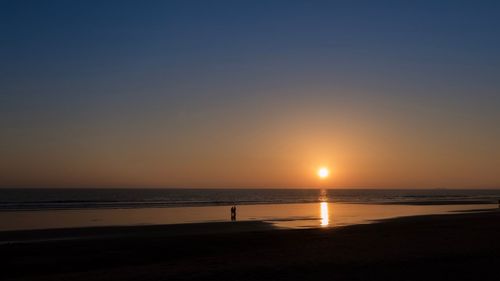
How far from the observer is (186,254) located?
1975cm

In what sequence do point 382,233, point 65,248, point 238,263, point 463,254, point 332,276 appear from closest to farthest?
point 332,276 < point 238,263 < point 463,254 < point 65,248 < point 382,233

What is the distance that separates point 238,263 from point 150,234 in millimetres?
12339

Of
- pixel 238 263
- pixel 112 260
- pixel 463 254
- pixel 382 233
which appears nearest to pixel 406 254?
pixel 463 254

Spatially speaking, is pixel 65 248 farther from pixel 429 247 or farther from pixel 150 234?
pixel 429 247

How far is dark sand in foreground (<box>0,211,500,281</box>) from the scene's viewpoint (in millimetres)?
14422

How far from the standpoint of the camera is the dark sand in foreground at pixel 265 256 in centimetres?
1442

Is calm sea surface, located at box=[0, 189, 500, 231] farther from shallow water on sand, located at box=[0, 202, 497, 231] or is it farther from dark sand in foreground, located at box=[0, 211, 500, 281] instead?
dark sand in foreground, located at box=[0, 211, 500, 281]

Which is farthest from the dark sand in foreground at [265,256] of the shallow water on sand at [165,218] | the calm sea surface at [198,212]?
the calm sea surface at [198,212]

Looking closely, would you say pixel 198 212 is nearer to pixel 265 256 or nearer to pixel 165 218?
pixel 165 218

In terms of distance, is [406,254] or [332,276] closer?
[332,276]

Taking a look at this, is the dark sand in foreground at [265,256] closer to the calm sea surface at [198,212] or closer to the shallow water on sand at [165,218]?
the shallow water on sand at [165,218]

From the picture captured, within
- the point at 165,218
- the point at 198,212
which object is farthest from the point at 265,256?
the point at 198,212

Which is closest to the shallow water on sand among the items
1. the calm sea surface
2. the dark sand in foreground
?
the calm sea surface

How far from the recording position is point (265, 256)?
18.3 metres
